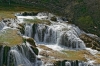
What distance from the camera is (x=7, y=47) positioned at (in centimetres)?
3059

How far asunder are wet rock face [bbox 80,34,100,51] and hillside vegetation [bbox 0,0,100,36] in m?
2.98

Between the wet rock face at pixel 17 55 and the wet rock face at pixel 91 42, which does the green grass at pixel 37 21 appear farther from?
the wet rock face at pixel 17 55

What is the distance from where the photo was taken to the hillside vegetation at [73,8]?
146ft

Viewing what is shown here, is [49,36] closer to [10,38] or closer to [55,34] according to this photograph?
[55,34]

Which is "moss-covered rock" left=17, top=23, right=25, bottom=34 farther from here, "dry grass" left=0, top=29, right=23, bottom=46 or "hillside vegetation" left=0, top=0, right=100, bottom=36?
"hillside vegetation" left=0, top=0, right=100, bottom=36

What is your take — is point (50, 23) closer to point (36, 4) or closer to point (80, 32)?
point (80, 32)

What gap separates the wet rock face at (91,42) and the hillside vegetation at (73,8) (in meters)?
2.98

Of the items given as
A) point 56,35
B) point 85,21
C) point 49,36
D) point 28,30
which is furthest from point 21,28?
point 85,21

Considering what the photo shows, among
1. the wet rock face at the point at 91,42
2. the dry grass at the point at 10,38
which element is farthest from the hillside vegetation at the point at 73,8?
the dry grass at the point at 10,38

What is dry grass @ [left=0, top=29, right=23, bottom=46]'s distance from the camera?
105ft

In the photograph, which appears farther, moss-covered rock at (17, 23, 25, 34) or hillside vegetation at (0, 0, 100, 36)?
hillside vegetation at (0, 0, 100, 36)

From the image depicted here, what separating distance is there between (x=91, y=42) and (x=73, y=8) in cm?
1100

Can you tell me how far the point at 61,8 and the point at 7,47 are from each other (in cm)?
2120

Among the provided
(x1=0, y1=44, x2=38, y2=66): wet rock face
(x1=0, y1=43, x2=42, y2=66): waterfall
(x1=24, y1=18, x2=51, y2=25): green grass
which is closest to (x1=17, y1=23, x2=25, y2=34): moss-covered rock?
(x1=24, y1=18, x2=51, y2=25): green grass
